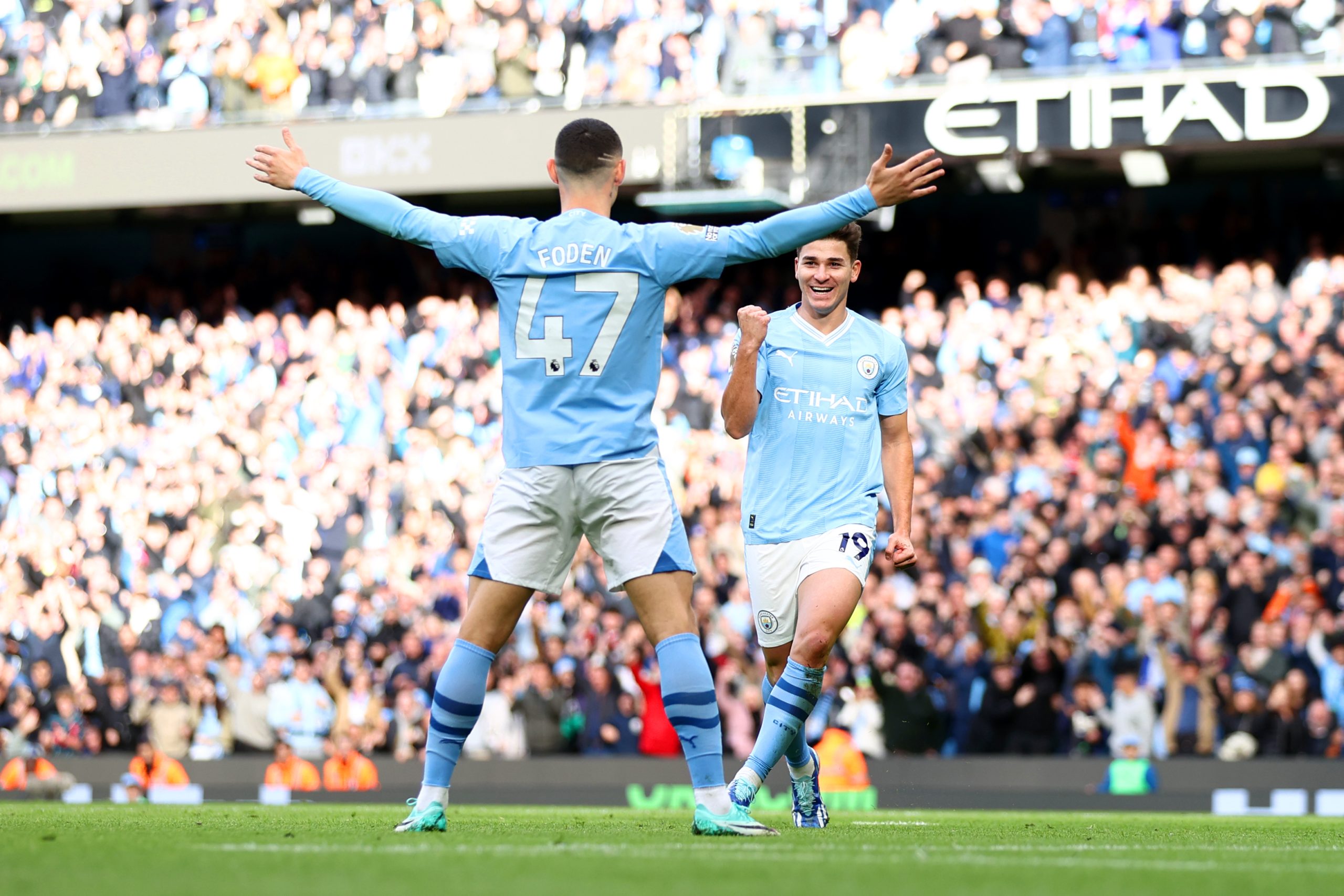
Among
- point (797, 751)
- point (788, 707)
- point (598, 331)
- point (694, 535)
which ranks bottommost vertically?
point (797, 751)

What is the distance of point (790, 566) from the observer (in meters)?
7.26

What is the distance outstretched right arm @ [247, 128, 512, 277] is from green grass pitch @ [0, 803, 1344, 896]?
2.01 metres

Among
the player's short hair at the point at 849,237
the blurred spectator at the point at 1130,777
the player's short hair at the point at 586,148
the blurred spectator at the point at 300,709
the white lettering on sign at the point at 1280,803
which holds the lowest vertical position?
the white lettering on sign at the point at 1280,803

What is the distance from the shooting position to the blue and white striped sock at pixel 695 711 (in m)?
6.01

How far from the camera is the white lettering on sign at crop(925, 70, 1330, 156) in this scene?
17281mm

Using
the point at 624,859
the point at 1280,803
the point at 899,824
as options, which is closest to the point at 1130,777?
the point at 1280,803

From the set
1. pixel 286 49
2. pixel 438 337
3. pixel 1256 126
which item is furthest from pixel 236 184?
pixel 1256 126

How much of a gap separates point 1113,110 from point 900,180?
490 inches

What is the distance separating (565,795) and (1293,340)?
828 centimetres

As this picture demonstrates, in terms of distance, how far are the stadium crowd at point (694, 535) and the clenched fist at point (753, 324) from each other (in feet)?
28.0

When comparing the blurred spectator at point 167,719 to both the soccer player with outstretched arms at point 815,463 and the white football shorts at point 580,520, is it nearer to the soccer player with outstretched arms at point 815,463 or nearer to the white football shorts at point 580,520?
the soccer player with outstretched arms at point 815,463

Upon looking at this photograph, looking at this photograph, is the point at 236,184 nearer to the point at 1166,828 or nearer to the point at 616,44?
the point at 616,44

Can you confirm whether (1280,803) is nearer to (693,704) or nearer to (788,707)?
(788,707)

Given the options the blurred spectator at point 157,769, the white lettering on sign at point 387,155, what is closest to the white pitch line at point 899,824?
the blurred spectator at point 157,769
